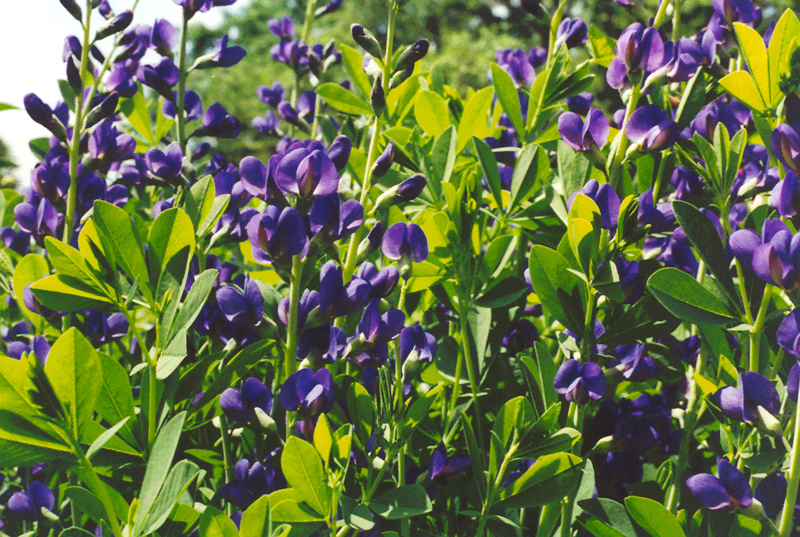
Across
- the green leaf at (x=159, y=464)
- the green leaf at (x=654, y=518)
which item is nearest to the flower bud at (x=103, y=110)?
the green leaf at (x=159, y=464)

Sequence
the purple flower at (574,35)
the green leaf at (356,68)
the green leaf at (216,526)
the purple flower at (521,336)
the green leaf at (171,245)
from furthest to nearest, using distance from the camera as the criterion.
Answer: the purple flower at (574,35)
the green leaf at (356,68)
the purple flower at (521,336)
the green leaf at (171,245)
the green leaf at (216,526)

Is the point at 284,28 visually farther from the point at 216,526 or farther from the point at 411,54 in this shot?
the point at 216,526

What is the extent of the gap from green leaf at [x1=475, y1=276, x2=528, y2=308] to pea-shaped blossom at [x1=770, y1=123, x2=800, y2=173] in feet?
0.88

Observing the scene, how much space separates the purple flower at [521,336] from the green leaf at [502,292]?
0.09 m

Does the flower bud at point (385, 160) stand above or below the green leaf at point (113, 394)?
above

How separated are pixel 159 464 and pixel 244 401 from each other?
0.08 m

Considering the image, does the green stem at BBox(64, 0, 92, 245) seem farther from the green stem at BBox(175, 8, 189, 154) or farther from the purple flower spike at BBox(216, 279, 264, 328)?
the purple flower spike at BBox(216, 279, 264, 328)

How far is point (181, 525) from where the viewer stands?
54 cm

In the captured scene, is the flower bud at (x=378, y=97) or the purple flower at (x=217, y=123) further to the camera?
the purple flower at (x=217, y=123)

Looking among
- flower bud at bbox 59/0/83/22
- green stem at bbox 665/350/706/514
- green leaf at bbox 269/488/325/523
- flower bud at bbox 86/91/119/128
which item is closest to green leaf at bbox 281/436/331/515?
green leaf at bbox 269/488/325/523

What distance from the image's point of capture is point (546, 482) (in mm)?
552

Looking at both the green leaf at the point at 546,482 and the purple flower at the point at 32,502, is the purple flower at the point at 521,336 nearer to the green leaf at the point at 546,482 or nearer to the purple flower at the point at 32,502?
the green leaf at the point at 546,482

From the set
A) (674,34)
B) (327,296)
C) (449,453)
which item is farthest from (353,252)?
(674,34)

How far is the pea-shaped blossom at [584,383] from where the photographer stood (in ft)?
1.86
